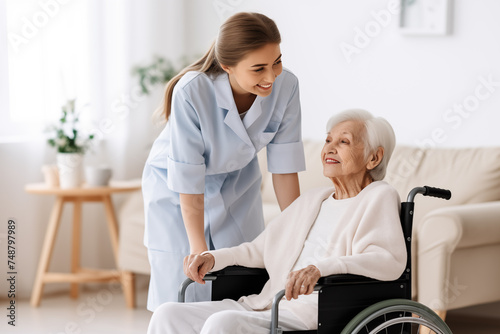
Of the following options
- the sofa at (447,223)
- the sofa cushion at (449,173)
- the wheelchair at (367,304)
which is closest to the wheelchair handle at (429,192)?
the wheelchair at (367,304)

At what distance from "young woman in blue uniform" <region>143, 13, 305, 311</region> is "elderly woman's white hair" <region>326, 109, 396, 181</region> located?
14 centimetres

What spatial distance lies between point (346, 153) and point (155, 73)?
266 centimetres

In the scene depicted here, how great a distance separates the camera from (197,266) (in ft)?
6.39

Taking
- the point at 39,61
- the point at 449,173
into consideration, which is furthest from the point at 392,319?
the point at 39,61

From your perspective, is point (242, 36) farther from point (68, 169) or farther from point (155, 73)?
point (155, 73)

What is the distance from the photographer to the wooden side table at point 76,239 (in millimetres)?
4016

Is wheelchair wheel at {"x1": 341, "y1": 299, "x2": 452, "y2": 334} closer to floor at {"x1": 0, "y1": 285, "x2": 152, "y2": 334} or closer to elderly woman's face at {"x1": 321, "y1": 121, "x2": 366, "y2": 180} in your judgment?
elderly woman's face at {"x1": 321, "y1": 121, "x2": 366, "y2": 180}

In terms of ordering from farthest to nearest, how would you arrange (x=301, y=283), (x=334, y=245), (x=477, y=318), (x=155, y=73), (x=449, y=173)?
(x=155, y=73), (x=477, y=318), (x=449, y=173), (x=334, y=245), (x=301, y=283)

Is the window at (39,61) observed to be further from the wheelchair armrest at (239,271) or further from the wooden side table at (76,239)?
the wheelchair armrest at (239,271)

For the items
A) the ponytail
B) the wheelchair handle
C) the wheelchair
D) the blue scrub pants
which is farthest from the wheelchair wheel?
the ponytail

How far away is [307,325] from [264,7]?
9.19 feet

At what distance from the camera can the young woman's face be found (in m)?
1.88

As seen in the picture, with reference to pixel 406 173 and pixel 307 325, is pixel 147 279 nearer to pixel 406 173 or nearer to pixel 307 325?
pixel 406 173

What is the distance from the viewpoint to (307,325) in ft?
6.36
